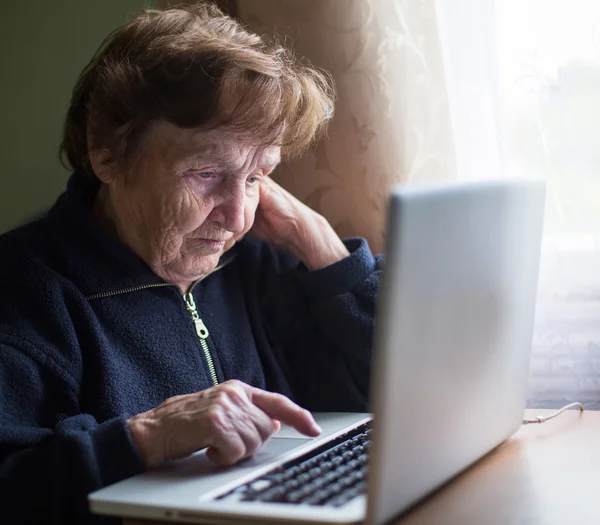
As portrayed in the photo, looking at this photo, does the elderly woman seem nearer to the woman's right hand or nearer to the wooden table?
the woman's right hand

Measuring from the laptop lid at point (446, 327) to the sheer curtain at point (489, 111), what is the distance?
0.41 m

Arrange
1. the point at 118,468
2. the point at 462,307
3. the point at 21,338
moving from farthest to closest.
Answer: the point at 21,338 → the point at 118,468 → the point at 462,307

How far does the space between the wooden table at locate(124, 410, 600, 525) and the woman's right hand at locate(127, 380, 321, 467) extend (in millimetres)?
139

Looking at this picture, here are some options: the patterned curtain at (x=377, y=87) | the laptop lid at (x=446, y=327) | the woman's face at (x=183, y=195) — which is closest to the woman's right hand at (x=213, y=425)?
the laptop lid at (x=446, y=327)

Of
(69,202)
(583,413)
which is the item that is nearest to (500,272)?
(583,413)

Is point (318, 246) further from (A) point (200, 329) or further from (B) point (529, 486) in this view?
(B) point (529, 486)

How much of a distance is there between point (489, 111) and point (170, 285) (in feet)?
2.07

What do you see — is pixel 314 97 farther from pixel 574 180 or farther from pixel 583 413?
pixel 583 413

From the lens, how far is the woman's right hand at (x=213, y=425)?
109 cm

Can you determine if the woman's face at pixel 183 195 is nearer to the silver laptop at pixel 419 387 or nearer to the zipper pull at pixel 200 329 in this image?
the zipper pull at pixel 200 329

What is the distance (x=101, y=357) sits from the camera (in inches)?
51.6

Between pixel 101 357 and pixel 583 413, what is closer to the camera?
pixel 101 357

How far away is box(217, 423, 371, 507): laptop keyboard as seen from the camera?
0.93 metres

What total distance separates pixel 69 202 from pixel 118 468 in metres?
0.50
